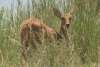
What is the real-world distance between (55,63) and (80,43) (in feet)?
4.76

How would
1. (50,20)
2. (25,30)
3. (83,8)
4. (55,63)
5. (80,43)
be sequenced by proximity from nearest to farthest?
(55,63) → (25,30) → (80,43) → (83,8) → (50,20)

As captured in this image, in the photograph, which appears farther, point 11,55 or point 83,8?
point 83,8

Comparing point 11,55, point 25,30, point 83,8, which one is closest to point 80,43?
point 83,8

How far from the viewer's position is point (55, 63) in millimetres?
2697

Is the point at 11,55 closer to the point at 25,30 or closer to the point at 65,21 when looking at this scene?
the point at 25,30

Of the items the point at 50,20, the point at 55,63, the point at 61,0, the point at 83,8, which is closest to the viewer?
the point at 55,63

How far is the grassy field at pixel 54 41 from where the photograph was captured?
9.38 feet

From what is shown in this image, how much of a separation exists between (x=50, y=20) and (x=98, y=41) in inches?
53.8

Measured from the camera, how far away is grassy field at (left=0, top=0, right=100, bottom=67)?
113 inches

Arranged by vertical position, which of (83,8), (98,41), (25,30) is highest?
(83,8)

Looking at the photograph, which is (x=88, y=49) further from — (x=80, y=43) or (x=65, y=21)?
(x=65, y=21)

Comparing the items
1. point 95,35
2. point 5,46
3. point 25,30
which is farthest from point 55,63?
point 5,46

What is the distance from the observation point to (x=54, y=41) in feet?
9.80

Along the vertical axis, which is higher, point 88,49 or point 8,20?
point 8,20
